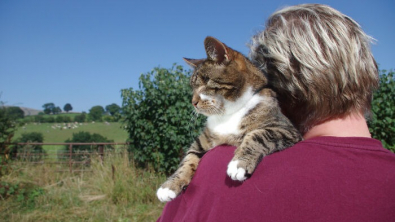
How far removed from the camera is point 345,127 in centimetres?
157

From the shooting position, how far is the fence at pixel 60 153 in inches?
299

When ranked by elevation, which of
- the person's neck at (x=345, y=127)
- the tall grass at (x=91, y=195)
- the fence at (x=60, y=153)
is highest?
the person's neck at (x=345, y=127)

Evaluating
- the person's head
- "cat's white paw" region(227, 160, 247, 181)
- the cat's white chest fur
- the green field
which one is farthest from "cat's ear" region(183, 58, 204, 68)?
the green field

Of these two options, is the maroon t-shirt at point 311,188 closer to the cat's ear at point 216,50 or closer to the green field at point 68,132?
the cat's ear at point 216,50

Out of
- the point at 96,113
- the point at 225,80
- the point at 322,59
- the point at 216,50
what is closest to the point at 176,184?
the point at 225,80

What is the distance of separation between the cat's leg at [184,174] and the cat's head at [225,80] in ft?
0.80

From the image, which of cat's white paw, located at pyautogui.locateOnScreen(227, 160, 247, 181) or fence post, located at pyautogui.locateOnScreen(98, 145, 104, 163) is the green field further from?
cat's white paw, located at pyautogui.locateOnScreen(227, 160, 247, 181)

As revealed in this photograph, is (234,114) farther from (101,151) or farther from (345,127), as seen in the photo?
(101,151)

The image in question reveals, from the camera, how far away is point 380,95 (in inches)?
255

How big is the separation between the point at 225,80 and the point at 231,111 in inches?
8.8

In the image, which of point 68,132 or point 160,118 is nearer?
point 160,118

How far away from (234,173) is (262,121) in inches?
26.0

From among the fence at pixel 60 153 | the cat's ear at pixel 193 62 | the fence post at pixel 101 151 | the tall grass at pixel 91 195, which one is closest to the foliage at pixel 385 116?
the tall grass at pixel 91 195

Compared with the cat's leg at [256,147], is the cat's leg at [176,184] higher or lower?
lower
